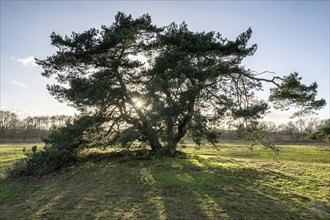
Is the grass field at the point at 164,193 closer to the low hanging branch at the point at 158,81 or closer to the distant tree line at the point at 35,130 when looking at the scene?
the low hanging branch at the point at 158,81

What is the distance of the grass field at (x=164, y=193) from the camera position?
954 centimetres

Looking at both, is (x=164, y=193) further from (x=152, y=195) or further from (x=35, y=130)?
(x=35, y=130)

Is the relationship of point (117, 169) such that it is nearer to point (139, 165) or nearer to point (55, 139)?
point (139, 165)

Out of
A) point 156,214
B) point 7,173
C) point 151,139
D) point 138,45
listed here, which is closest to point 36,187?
point 7,173

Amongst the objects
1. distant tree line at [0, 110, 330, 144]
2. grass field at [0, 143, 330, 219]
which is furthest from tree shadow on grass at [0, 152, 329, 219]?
distant tree line at [0, 110, 330, 144]

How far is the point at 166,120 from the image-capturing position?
583 inches

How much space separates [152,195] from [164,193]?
0.51 metres

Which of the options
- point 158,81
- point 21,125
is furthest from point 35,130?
point 158,81

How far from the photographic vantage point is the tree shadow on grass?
9484mm

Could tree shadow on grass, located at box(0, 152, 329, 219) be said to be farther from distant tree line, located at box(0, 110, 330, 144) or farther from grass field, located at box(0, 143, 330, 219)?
distant tree line, located at box(0, 110, 330, 144)

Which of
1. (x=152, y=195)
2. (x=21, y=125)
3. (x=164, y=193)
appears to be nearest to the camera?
(x=152, y=195)

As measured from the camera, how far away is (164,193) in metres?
11.3

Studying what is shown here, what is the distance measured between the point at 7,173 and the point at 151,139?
9357 millimetres

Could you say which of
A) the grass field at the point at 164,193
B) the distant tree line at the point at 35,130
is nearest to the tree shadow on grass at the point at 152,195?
the grass field at the point at 164,193
